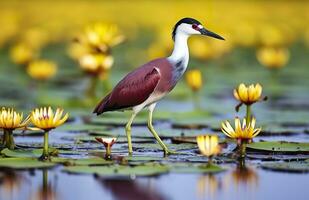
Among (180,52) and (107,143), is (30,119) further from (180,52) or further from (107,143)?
(180,52)

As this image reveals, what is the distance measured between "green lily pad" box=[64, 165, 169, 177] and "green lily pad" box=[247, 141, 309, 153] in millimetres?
1583

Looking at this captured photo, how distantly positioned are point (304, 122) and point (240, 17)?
22.6 metres

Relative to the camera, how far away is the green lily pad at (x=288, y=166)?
7.88m

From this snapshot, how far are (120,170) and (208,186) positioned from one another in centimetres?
79

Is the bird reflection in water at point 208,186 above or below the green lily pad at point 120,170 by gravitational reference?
below

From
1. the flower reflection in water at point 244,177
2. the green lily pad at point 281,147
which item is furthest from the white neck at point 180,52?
the flower reflection in water at point 244,177

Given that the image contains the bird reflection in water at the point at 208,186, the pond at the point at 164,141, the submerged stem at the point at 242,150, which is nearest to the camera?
the bird reflection in water at the point at 208,186

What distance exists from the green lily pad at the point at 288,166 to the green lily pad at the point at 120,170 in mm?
999

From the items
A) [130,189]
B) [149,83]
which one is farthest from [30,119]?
[130,189]

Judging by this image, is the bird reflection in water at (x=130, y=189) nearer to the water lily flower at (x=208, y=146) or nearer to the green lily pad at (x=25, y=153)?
the water lily flower at (x=208, y=146)

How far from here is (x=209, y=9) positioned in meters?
Answer: 37.3

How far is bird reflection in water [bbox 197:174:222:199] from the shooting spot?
23.2ft

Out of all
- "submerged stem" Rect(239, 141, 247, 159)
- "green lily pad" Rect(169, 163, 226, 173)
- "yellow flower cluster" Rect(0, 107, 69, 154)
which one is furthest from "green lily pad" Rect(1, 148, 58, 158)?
"submerged stem" Rect(239, 141, 247, 159)

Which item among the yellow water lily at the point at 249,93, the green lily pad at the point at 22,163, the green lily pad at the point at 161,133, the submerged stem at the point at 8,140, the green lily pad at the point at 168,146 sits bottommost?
the green lily pad at the point at 22,163
